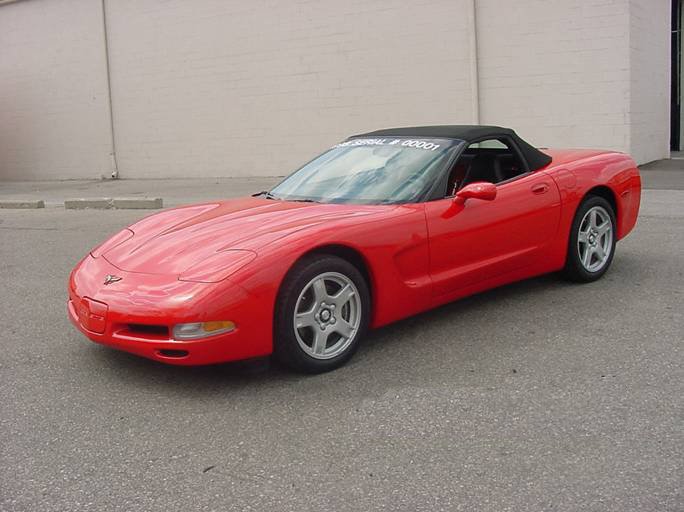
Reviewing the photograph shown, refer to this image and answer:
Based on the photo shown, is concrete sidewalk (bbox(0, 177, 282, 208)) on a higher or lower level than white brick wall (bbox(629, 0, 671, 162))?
lower

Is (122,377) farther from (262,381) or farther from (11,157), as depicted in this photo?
(11,157)

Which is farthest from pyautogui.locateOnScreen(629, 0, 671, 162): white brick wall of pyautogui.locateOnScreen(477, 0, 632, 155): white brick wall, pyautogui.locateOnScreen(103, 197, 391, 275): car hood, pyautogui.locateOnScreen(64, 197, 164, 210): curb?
pyautogui.locateOnScreen(103, 197, 391, 275): car hood

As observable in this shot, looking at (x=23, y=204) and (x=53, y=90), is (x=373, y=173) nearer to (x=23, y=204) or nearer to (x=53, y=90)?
(x=23, y=204)

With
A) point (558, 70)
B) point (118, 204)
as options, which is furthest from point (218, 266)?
point (558, 70)

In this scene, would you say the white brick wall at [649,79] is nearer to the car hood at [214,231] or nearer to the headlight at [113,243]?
the car hood at [214,231]

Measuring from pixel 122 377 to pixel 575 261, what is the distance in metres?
3.31

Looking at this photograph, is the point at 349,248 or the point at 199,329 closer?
the point at 199,329

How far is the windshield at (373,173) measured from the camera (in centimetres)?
479

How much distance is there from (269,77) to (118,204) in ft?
18.8

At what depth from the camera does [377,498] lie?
2.79 metres

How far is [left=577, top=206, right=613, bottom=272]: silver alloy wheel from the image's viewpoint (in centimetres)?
569

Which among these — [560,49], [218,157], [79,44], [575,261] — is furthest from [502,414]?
[79,44]

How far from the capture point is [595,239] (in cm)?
578

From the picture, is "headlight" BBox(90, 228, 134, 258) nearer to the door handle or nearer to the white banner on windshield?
the white banner on windshield
